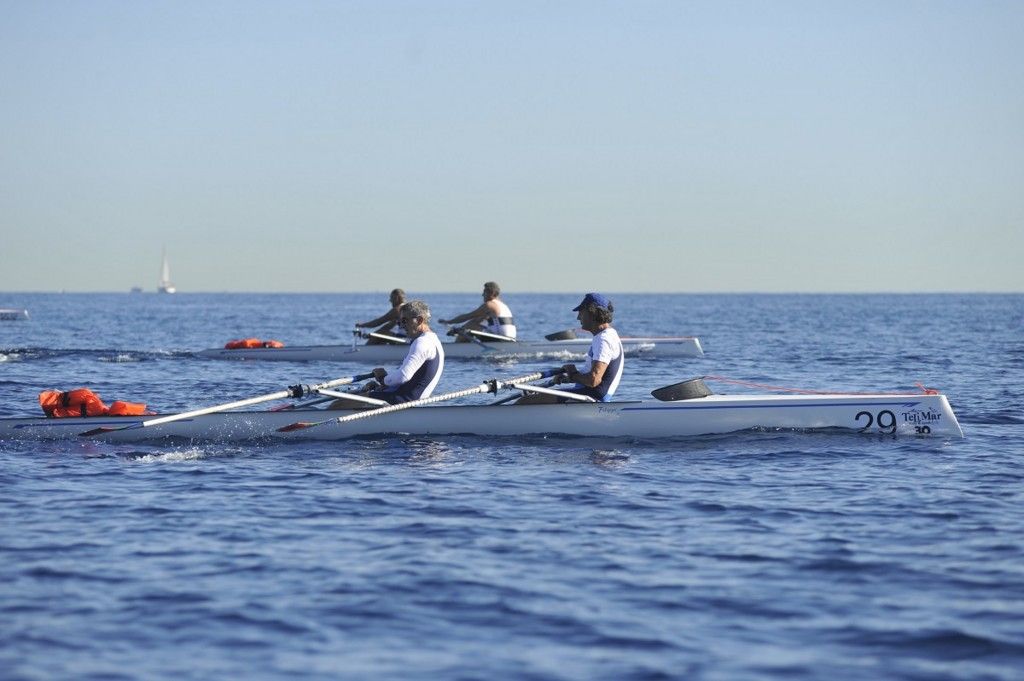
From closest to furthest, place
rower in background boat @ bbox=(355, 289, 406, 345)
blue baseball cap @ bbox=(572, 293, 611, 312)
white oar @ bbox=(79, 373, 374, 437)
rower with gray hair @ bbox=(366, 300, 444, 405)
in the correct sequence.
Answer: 1. blue baseball cap @ bbox=(572, 293, 611, 312)
2. white oar @ bbox=(79, 373, 374, 437)
3. rower with gray hair @ bbox=(366, 300, 444, 405)
4. rower in background boat @ bbox=(355, 289, 406, 345)

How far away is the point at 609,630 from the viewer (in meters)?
7.17

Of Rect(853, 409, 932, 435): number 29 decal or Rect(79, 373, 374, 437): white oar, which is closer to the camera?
Rect(79, 373, 374, 437): white oar

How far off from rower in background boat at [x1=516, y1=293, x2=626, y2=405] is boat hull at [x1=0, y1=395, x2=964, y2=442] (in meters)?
0.19

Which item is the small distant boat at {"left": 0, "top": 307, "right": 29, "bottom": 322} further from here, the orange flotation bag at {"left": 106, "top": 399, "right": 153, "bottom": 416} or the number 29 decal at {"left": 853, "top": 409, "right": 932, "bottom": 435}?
the number 29 decal at {"left": 853, "top": 409, "right": 932, "bottom": 435}

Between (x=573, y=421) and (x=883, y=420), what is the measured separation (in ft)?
12.7

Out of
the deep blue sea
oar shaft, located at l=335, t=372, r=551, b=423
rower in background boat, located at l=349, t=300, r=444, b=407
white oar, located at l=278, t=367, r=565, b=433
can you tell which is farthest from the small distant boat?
oar shaft, located at l=335, t=372, r=551, b=423

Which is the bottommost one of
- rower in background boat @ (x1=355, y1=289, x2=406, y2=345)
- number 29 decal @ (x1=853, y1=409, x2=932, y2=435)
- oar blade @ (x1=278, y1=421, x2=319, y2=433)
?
oar blade @ (x1=278, y1=421, x2=319, y2=433)

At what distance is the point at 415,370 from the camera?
1475 cm

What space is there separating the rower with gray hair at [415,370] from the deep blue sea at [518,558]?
0.64 m

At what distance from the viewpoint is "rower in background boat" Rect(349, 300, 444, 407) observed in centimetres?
1445

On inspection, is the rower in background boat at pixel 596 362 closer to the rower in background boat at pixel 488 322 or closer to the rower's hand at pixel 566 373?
the rower's hand at pixel 566 373

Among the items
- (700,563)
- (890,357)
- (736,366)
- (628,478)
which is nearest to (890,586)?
(700,563)

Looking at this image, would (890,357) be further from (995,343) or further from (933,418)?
(933,418)

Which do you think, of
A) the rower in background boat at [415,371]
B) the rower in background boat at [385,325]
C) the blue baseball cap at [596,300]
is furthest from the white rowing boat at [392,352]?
the blue baseball cap at [596,300]
